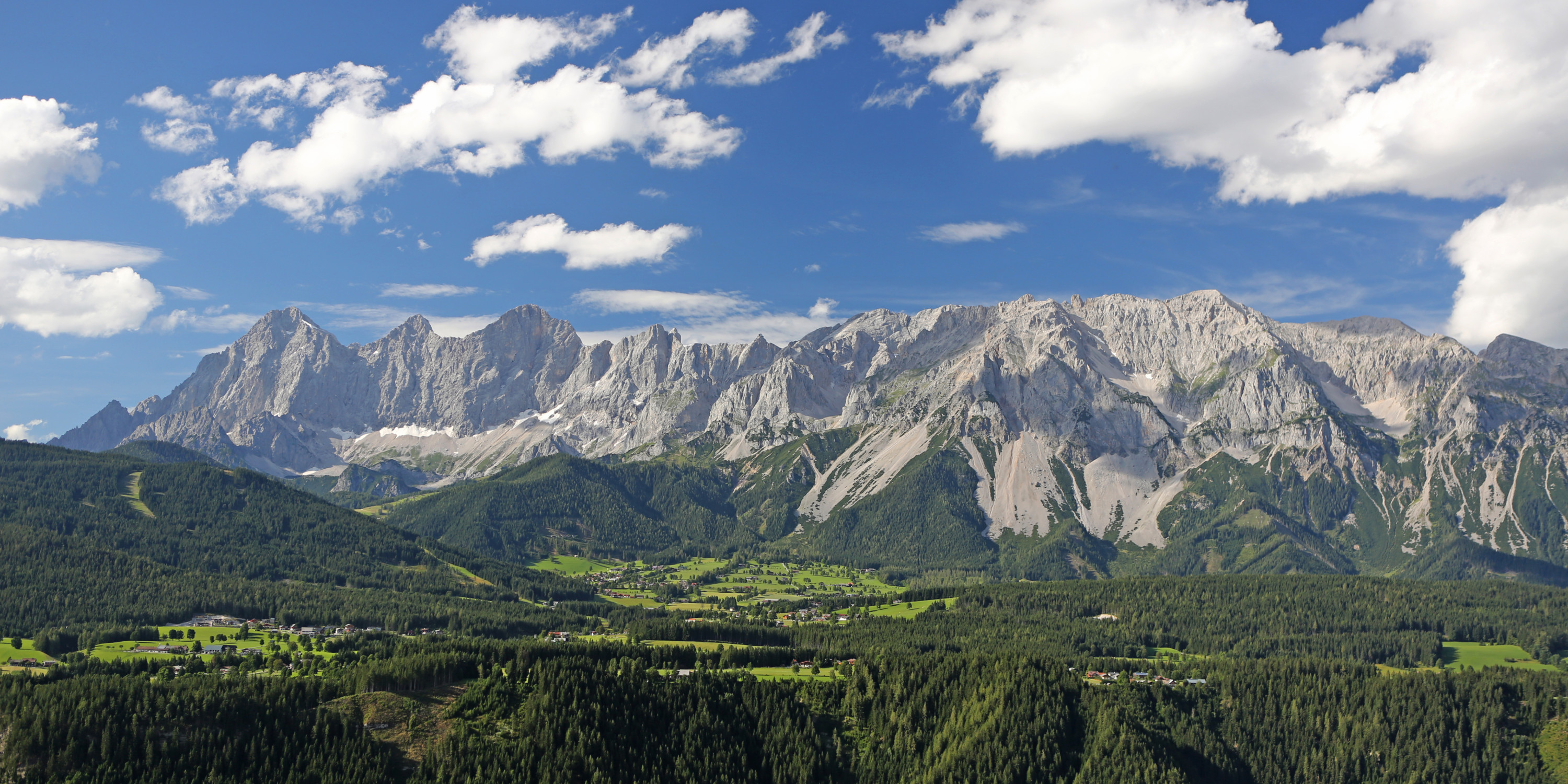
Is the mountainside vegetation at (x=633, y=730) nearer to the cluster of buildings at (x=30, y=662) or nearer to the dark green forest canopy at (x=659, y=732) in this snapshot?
the dark green forest canopy at (x=659, y=732)

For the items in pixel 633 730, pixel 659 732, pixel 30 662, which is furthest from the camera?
pixel 30 662

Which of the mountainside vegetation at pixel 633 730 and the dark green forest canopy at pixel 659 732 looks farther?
the mountainside vegetation at pixel 633 730

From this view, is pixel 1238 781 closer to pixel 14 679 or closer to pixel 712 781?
pixel 712 781

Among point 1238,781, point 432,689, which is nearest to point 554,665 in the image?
point 432,689

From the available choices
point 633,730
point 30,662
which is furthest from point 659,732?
point 30,662

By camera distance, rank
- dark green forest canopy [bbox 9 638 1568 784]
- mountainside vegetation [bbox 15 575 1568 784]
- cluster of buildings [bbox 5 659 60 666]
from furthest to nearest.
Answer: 1. cluster of buildings [bbox 5 659 60 666]
2. mountainside vegetation [bbox 15 575 1568 784]
3. dark green forest canopy [bbox 9 638 1568 784]

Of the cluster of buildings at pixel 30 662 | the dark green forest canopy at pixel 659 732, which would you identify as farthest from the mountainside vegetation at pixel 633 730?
the cluster of buildings at pixel 30 662

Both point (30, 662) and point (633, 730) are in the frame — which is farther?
point (30, 662)

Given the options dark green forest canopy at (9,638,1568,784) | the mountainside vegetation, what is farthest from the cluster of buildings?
the mountainside vegetation

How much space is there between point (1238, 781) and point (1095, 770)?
34822 millimetres

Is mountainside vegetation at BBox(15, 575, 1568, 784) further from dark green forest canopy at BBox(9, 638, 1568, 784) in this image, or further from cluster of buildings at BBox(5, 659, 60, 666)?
cluster of buildings at BBox(5, 659, 60, 666)

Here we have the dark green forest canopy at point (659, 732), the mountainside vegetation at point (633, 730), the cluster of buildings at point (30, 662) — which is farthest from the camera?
the cluster of buildings at point (30, 662)

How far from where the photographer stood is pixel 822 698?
A: 18562cm

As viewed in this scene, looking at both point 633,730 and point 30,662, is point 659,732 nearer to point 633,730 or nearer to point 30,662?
point 633,730
